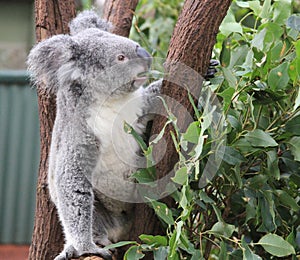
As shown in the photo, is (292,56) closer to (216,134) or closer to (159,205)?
(216,134)

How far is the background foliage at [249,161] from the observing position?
1.97m

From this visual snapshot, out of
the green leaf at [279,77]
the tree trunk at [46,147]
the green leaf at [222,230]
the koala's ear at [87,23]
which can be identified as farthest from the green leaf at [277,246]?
the koala's ear at [87,23]

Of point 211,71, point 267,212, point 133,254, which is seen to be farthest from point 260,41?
point 133,254

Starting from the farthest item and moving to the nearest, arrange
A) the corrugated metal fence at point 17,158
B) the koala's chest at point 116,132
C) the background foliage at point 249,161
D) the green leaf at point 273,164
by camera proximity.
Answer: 1. the corrugated metal fence at point 17,158
2. the koala's chest at point 116,132
3. the green leaf at point 273,164
4. the background foliage at point 249,161

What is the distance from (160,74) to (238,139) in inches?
17.0

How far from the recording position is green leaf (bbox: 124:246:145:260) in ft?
6.55

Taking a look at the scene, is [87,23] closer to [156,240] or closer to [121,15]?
[121,15]

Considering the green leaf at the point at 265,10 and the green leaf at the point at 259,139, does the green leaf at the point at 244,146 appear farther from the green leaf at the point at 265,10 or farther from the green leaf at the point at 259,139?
the green leaf at the point at 265,10

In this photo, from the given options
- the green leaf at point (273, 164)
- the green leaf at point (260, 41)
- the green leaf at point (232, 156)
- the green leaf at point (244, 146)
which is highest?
the green leaf at point (260, 41)

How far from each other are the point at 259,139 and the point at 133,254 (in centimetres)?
52

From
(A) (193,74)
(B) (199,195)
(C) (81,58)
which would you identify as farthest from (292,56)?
(C) (81,58)

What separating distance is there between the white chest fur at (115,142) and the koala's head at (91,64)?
6cm

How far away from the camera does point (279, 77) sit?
202 centimetres

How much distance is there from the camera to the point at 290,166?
221 centimetres
